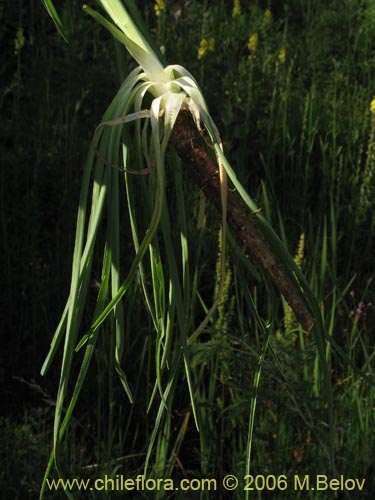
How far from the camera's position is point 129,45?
2.29 ft

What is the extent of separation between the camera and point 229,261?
2.32 m

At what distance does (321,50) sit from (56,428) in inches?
124

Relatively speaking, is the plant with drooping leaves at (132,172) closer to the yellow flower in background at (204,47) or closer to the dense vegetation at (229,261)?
the dense vegetation at (229,261)

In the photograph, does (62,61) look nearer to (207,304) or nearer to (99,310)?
(207,304)

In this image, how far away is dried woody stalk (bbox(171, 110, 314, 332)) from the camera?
72 cm

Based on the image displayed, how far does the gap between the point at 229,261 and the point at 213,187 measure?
1604 millimetres

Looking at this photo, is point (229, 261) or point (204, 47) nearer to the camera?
point (229, 261)

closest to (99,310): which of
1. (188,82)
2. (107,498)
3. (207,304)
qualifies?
(188,82)

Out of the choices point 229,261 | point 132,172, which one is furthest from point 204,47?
point 132,172

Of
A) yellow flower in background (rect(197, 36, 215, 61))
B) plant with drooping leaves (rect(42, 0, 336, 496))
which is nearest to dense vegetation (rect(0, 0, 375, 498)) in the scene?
yellow flower in background (rect(197, 36, 215, 61))

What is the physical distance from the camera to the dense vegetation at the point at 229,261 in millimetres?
1875

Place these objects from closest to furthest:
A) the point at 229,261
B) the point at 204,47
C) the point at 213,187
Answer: the point at 213,187 → the point at 229,261 → the point at 204,47

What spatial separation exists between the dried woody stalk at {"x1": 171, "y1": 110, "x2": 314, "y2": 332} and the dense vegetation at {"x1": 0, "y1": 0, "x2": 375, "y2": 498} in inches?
24.2

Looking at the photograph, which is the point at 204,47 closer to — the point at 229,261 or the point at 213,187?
the point at 229,261
